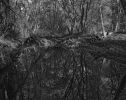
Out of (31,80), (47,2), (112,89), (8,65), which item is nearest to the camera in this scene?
(112,89)

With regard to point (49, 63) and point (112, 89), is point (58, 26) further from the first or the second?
point (112, 89)

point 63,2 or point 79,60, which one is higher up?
point 63,2

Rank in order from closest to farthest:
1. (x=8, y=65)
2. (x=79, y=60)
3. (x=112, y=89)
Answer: (x=112, y=89), (x=8, y=65), (x=79, y=60)

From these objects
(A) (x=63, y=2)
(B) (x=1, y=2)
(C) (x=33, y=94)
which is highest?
(A) (x=63, y=2)

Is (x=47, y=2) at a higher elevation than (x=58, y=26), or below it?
higher

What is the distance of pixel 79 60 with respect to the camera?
8.88m

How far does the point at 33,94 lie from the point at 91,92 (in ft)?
4.25

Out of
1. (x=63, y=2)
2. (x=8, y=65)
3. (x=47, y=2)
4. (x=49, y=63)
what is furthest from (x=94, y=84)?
(x=47, y=2)

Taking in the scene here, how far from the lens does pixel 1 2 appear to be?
7898 mm

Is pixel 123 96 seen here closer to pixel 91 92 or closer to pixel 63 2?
pixel 91 92

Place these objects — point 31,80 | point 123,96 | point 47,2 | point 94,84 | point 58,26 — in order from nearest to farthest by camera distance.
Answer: point 123,96 → point 94,84 → point 31,80 → point 47,2 → point 58,26

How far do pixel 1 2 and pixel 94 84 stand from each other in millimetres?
4352

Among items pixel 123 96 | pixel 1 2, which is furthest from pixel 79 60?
pixel 123 96

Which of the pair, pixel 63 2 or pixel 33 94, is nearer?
pixel 33 94
